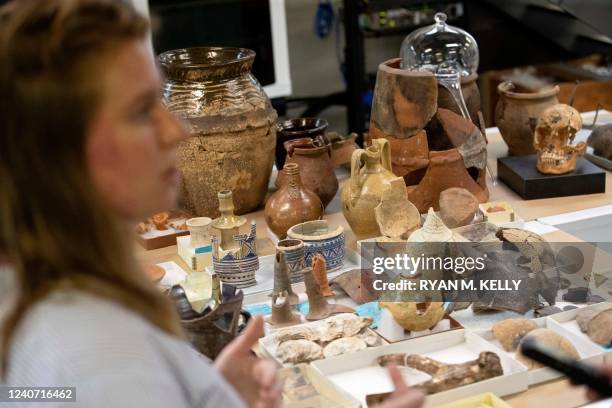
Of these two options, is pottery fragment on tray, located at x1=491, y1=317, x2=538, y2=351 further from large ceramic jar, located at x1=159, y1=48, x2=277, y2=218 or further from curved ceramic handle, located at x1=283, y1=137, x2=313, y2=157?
large ceramic jar, located at x1=159, y1=48, x2=277, y2=218

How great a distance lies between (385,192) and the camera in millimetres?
2248

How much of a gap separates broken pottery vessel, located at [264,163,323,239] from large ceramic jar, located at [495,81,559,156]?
2.85 feet

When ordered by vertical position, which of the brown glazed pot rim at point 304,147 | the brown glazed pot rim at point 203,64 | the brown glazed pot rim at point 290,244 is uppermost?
the brown glazed pot rim at point 203,64

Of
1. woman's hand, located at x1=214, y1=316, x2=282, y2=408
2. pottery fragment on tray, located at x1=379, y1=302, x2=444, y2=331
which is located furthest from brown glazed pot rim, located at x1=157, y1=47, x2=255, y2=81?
woman's hand, located at x1=214, y1=316, x2=282, y2=408

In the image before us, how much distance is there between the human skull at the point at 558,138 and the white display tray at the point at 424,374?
101 centimetres

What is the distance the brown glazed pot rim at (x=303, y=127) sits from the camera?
2732 mm

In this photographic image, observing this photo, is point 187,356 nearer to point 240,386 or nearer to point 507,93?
point 240,386

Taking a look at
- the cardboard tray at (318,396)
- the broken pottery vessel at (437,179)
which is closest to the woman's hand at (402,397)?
the cardboard tray at (318,396)

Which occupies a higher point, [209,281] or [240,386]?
[240,386]

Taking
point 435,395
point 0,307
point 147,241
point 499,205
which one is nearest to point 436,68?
point 499,205

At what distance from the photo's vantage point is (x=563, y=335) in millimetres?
1801

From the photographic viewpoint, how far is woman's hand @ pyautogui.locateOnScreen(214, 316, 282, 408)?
1150mm

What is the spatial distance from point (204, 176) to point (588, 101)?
2.87 meters

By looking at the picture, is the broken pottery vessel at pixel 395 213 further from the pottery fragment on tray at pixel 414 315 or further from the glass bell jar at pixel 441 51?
the glass bell jar at pixel 441 51
